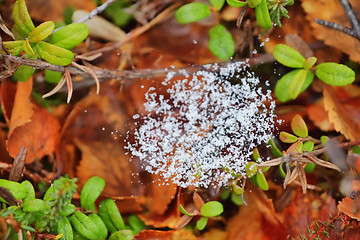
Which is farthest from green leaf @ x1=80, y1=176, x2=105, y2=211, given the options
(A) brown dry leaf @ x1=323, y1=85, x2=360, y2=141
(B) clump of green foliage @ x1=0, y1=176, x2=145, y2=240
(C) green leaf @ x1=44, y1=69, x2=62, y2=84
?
(A) brown dry leaf @ x1=323, y1=85, x2=360, y2=141

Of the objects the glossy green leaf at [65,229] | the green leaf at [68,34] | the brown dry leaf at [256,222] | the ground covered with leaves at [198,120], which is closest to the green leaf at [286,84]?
the ground covered with leaves at [198,120]

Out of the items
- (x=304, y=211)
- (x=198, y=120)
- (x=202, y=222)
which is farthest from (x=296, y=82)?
(x=202, y=222)

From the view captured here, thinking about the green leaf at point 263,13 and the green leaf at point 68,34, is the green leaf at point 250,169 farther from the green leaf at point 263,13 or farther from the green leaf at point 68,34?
the green leaf at point 68,34

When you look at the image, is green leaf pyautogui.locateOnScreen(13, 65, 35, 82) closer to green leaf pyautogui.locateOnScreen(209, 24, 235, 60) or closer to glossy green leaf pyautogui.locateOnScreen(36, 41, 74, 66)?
glossy green leaf pyautogui.locateOnScreen(36, 41, 74, 66)

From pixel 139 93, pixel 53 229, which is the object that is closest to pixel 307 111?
pixel 139 93

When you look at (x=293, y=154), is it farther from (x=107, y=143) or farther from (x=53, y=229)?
(x=53, y=229)
